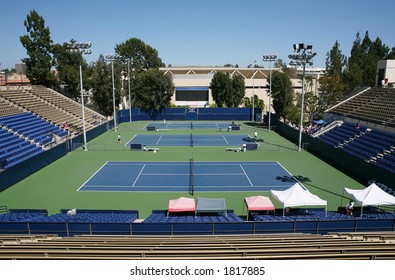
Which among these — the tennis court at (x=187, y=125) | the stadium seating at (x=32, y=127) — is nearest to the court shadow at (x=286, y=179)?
the stadium seating at (x=32, y=127)

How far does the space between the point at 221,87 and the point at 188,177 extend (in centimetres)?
4276

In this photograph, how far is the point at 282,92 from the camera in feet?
175

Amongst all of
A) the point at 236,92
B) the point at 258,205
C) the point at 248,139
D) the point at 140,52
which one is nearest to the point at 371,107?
the point at 248,139

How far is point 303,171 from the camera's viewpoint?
2659cm

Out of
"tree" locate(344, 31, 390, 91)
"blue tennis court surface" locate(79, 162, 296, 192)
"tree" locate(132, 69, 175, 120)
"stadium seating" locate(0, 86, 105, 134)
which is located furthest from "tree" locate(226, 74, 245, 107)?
"blue tennis court surface" locate(79, 162, 296, 192)

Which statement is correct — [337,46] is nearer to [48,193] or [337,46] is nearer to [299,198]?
[299,198]

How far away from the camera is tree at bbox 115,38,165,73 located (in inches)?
3327

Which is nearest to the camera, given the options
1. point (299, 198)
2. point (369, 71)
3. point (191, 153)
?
point (299, 198)

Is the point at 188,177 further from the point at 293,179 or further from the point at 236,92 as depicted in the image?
the point at 236,92

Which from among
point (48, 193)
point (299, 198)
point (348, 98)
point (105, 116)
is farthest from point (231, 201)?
point (105, 116)

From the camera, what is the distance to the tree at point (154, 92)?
196 feet

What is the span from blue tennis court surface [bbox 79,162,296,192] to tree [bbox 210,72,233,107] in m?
37.3

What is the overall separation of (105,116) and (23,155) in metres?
30.4

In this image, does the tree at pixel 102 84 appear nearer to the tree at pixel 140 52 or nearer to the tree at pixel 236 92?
the tree at pixel 236 92
